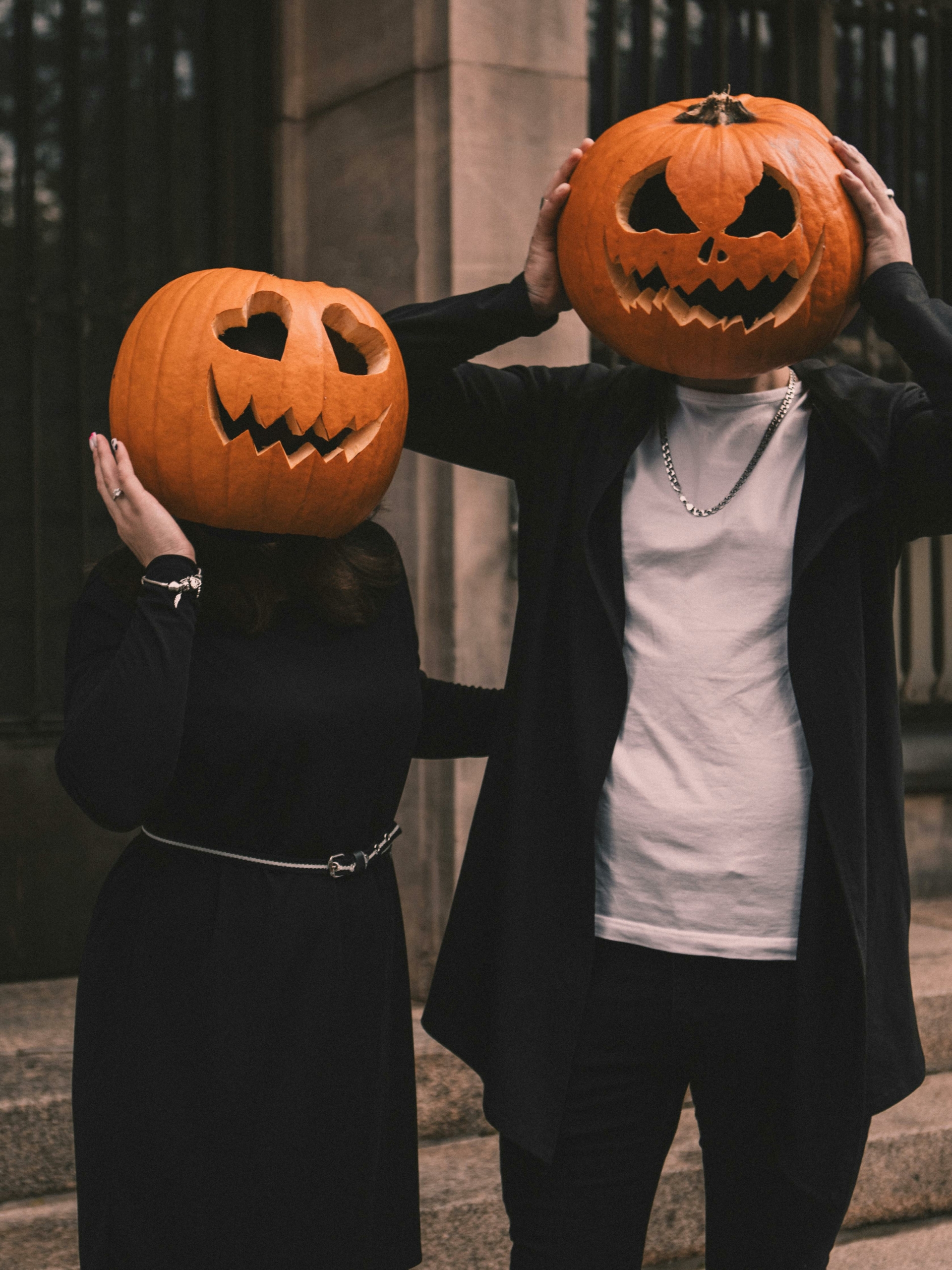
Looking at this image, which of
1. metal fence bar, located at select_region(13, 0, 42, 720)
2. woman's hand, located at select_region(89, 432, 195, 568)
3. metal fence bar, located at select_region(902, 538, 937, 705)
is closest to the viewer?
woman's hand, located at select_region(89, 432, 195, 568)

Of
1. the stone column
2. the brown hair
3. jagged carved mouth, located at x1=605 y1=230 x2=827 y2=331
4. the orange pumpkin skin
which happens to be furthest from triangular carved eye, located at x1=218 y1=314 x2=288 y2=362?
the stone column

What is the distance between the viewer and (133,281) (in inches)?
157

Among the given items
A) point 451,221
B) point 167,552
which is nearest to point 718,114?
point 167,552

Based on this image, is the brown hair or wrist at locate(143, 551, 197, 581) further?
the brown hair

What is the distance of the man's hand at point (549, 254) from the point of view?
1962mm

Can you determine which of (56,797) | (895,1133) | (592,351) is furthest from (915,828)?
(56,797)

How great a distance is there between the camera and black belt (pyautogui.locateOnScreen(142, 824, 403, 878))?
1.92 metres

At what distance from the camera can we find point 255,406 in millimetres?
1862

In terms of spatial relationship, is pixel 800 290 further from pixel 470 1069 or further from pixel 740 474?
pixel 470 1069

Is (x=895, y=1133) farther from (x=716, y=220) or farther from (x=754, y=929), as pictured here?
(x=716, y=220)

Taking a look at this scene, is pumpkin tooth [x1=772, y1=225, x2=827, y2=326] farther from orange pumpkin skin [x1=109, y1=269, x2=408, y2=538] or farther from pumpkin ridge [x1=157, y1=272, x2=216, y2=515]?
pumpkin ridge [x1=157, y1=272, x2=216, y2=515]

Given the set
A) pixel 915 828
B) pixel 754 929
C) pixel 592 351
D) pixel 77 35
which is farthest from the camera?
pixel 915 828

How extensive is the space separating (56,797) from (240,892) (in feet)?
7.19

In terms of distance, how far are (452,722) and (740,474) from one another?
0.67 m
